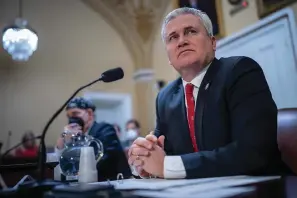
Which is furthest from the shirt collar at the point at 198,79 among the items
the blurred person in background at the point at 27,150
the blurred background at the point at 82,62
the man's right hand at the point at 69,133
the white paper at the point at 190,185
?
the blurred person in background at the point at 27,150

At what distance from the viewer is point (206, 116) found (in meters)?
1.09

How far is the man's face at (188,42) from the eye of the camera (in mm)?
1217

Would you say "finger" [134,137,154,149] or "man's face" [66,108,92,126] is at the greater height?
"man's face" [66,108,92,126]

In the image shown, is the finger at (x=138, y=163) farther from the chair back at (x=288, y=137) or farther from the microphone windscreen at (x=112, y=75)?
the chair back at (x=288, y=137)

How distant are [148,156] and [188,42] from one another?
50 cm

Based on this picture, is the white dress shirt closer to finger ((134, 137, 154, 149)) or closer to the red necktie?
finger ((134, 137, 154, 149))

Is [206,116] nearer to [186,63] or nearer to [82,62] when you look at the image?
[186,63]

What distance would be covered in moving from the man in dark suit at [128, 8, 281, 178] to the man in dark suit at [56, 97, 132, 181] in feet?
1.96

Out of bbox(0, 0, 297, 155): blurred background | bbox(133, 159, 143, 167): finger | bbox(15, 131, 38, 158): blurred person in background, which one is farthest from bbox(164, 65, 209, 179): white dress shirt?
bbox(15, 131, 38, 158): blurred person in background

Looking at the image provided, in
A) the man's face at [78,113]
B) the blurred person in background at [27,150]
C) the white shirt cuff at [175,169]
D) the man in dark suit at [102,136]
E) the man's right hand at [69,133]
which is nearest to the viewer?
the white shirt cuff at [175,169]

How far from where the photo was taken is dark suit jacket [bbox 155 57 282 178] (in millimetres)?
890

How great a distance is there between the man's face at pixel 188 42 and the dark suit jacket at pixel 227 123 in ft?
0.22

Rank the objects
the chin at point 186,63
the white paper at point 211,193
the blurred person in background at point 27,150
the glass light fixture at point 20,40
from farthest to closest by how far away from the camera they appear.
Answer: the blurred person in background at point 27,150, the glass light fixture at point 20,40, the chin at point 186,63, the white paper at point 211,193

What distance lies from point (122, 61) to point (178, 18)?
5.11 meters
